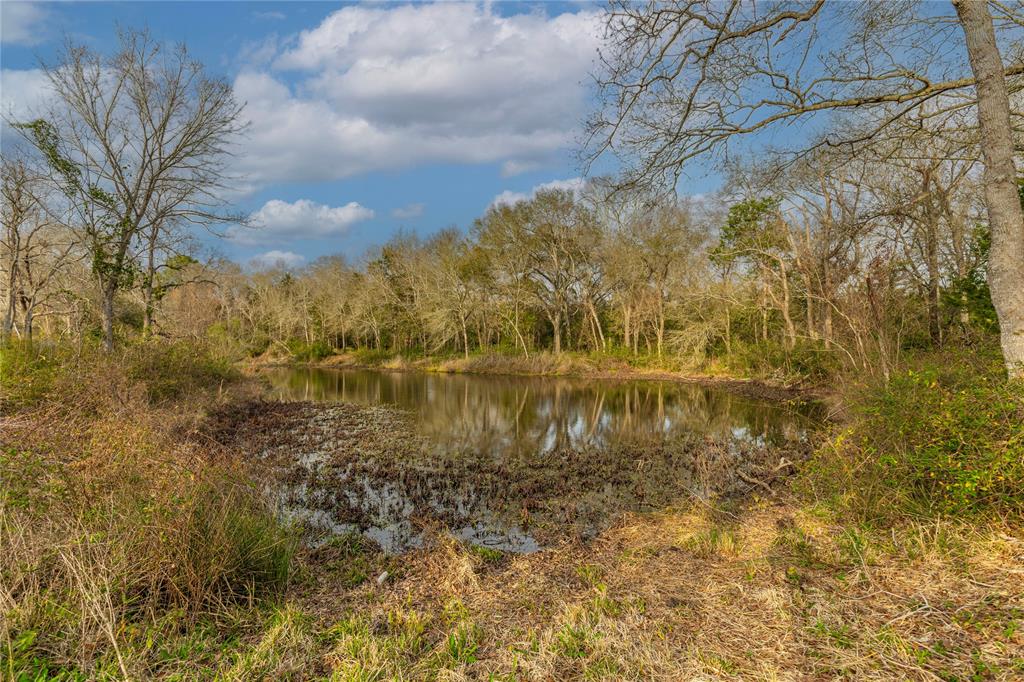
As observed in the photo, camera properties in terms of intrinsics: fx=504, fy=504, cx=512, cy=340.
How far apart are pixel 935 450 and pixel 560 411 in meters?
15.7

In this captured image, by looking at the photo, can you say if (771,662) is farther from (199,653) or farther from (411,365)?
(411,365)

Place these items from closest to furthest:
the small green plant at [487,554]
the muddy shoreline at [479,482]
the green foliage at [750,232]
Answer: the small green plant at [487,554]
the muddy shoreline at [479,482]
the green foliage at [750,232]

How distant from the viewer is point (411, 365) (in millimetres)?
42188

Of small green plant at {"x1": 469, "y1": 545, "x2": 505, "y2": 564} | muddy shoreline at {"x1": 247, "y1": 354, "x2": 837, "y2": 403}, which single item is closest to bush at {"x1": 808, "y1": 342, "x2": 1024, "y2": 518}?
small green plant at {"x1": 469, "y1": 545, "x2": 505, "y2": 564}

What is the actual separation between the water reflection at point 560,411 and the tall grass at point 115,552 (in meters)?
7.89

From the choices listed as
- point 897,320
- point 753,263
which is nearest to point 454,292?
point 753,263

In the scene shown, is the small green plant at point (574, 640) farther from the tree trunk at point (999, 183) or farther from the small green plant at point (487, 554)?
the tree trunk at point (999, 183)

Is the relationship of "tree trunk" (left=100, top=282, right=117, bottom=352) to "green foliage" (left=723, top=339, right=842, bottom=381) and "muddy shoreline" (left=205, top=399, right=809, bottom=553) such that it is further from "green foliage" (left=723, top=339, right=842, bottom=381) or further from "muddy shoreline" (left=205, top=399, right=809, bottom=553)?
"green foliage" (left=723, top=339, right=842, bottom=381)

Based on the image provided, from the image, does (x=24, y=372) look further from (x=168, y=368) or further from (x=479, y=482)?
(x=479, y=482)

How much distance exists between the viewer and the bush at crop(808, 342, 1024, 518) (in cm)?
420

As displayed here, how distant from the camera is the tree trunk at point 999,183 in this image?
4.99 metres

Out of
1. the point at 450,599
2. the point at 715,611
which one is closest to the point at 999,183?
the point at 715,611

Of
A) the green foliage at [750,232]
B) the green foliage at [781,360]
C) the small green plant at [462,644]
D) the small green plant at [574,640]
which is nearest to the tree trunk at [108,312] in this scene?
the small green plant at [462,644]

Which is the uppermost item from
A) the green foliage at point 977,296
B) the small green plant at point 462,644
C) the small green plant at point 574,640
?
the green foliage at point 977,296
